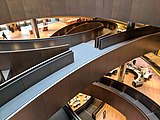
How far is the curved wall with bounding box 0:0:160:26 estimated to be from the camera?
5414mm

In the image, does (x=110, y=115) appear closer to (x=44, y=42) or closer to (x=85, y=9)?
(x=44, y=42)

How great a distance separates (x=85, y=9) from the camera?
7.77 meters

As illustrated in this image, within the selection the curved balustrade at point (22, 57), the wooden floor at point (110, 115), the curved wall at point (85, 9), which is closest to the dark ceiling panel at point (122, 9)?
the curved wall at point (85, 9)

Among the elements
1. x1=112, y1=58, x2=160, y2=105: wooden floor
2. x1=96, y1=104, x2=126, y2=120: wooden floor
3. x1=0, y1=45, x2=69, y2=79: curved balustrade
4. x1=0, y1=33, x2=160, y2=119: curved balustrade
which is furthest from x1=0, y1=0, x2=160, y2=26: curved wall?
x1=96, y1=104, x2=126, y2=120: wooden floor

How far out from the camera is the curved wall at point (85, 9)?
541 centimetres

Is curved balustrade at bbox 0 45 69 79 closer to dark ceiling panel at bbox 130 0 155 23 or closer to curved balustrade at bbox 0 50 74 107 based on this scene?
curved balustrade at bbox 0 50 74 107

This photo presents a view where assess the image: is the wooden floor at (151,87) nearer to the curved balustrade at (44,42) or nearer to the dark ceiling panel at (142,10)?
the curved balustrade at (44,42)

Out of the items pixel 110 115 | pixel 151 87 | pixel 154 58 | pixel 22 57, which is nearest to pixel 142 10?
pixel 22 57

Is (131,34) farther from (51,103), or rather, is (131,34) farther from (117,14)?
(51,103)

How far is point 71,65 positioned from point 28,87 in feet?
5.36

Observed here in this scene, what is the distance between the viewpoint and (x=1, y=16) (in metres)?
8.26

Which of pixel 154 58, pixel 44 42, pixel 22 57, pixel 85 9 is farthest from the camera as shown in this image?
pixel 154 58

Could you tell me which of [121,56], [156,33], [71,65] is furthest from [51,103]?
[156,33]

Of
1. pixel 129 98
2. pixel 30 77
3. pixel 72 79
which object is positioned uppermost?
pixel 30 77
